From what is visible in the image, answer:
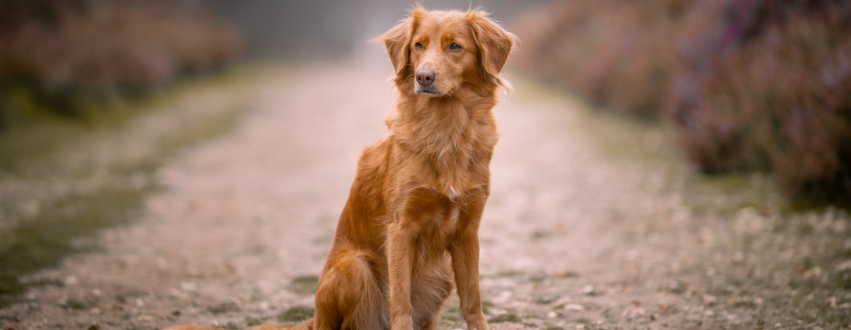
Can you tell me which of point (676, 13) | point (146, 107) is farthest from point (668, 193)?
point (146, 107)

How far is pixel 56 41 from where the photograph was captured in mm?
12508

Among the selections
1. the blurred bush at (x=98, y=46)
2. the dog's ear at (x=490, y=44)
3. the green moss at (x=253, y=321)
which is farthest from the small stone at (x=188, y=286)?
the blurred bush at (x=98, y=46)

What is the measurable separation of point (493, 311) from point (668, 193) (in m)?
4.11

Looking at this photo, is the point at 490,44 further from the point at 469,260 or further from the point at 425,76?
the point at 469,260

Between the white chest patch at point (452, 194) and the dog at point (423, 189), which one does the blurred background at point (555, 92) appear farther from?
the white chest patch at point (452, 194)

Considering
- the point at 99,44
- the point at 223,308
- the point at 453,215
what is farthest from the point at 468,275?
the point at 99,44

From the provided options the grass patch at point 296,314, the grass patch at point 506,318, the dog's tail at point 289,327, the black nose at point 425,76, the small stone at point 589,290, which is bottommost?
the grass patch at point 506,318

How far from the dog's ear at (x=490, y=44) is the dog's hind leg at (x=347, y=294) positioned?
1.14 meters

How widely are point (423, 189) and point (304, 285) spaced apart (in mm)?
2163

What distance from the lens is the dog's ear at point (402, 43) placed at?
300cm

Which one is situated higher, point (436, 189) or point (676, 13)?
point (676, 13)

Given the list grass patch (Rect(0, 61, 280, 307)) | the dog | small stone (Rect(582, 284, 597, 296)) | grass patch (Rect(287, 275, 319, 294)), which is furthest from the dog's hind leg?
grass patch (Rect(0, 61, 280, 307))

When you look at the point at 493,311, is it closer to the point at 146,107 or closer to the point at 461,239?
the point at 461,239

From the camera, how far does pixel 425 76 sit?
2695 mm
